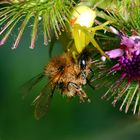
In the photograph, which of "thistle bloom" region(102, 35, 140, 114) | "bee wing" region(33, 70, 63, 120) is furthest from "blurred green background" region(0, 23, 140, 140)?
"thistle bloom" region(102, 35, 140, 114)

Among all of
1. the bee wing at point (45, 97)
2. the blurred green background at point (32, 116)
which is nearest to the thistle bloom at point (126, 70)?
the bee wing at point (45, 97)

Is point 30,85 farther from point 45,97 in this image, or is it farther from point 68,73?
point 68,73

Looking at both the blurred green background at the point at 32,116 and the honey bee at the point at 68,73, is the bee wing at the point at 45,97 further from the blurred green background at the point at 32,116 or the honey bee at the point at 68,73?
the blurred green background at the point at 32,116

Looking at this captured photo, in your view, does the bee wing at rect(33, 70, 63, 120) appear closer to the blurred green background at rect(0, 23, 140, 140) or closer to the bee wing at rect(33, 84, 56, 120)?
the bee wing at rect(33, 84, 56, 120)

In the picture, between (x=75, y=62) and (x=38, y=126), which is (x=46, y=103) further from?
(x=38, y=126)

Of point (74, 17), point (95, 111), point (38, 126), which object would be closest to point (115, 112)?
point (95, 111)

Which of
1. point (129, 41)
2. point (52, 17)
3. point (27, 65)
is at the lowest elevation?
point (27, 65)
